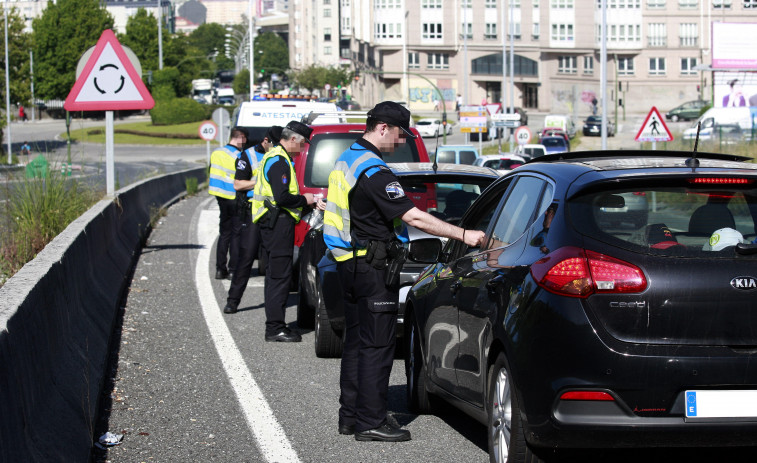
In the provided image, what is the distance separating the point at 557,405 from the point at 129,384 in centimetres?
423

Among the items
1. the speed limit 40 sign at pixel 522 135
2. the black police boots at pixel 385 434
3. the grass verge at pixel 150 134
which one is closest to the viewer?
the black police boots at pixel 385 434

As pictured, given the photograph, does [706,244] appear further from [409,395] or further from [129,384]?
[129,384]

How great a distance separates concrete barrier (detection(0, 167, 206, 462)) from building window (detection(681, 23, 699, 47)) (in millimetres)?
108677

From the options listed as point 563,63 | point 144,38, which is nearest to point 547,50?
point 563,63

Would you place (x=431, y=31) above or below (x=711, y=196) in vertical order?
above

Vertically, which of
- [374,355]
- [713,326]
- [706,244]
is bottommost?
[374,355]

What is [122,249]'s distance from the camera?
1413 cm

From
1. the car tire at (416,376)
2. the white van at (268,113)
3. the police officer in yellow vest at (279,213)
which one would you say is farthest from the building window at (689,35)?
the car tire at (416,376)

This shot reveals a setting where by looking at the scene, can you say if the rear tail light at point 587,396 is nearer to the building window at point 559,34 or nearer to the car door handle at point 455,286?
the car door handle at point 455,286

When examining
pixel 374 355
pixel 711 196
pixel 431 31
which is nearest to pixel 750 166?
pixel 711 196

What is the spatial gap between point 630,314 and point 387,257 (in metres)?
2.03

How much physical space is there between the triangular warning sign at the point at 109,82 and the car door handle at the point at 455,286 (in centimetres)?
894

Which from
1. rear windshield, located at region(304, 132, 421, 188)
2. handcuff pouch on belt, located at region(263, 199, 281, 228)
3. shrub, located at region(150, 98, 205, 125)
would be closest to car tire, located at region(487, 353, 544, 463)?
handcuff pouch on belt, located at region(263, 199, 281, 228)

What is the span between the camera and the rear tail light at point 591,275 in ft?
15.4
